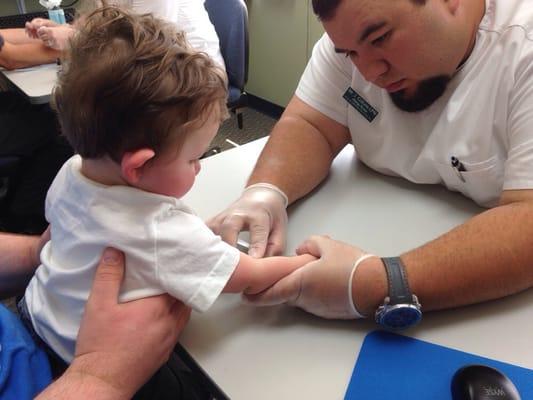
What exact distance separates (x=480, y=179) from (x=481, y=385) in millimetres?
463

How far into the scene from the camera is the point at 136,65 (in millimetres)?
597

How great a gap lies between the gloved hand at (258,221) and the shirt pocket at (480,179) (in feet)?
1.18

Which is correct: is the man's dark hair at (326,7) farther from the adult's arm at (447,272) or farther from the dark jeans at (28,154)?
the dark jeans at (28,154)

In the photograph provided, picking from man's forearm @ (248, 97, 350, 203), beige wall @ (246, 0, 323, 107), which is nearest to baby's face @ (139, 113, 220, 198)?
man's forearm @ (248, 97, 350, 203)

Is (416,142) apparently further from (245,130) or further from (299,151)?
(245,130)

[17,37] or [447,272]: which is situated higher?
[447,272]

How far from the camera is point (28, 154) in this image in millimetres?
1795

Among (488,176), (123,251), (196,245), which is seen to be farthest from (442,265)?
(123,251)

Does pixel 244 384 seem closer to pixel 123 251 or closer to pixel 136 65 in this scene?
pixel 123 251

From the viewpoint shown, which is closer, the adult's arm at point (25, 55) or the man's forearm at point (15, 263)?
the man's forearm at point (15, 263)

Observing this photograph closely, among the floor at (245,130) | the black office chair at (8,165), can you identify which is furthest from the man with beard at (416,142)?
the floor at (245,130)

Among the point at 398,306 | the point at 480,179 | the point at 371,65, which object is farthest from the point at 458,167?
the point at 398,306

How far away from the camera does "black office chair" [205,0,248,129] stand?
207 centimetres

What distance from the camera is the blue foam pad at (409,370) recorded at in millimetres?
602
